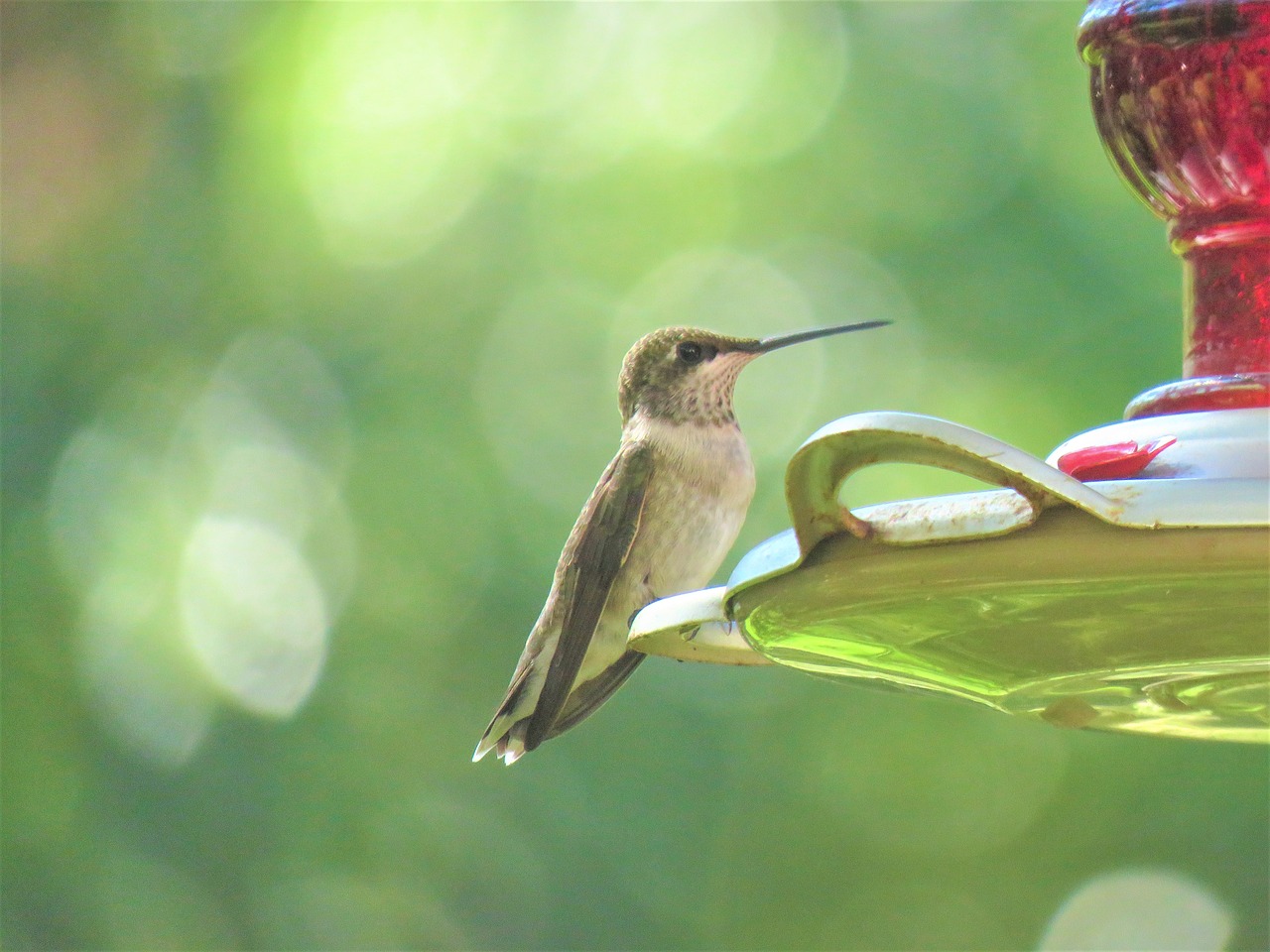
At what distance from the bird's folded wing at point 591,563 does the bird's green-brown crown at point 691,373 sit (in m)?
0.20

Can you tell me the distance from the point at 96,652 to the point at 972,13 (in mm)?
4748

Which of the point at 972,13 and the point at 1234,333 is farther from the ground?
the point at 972,13

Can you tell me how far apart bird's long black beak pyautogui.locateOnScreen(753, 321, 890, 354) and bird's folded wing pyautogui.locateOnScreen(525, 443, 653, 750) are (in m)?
0.39

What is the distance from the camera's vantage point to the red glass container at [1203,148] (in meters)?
1.91

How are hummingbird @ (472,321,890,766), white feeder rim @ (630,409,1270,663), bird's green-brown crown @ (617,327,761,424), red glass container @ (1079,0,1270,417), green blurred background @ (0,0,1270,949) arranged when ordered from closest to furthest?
white feeder rim @ (630,409,1270,663) → red glass container @ (1079,0,1270,417) → hummingbird @ (472,321,890,766) → bird's green-brown crown @ (617,327,761,424) → green blurred background @ (0,0,1270,949)

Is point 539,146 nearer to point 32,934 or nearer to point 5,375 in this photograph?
point 5,375

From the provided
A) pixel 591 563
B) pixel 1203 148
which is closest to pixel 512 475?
pixel 591 563

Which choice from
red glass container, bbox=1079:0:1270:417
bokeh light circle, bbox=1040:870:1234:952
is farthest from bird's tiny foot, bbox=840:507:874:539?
bokeh light circle, bbox=1040:870:1234:952

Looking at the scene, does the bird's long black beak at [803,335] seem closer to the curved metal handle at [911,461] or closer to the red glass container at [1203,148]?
the red glass container at [1203,148]

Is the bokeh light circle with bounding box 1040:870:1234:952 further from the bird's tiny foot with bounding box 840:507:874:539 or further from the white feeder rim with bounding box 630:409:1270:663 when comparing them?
the bird's tiny foot with bounding box 840:507:874:539

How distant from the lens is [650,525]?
3.91 m

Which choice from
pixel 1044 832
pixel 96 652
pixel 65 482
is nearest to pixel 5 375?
pixel 65 482

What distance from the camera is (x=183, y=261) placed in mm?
8188

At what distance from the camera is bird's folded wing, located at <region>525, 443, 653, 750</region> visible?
3174mm
